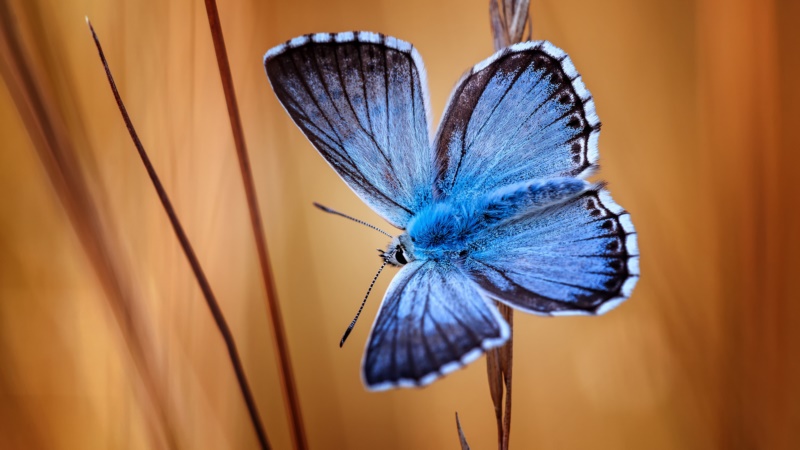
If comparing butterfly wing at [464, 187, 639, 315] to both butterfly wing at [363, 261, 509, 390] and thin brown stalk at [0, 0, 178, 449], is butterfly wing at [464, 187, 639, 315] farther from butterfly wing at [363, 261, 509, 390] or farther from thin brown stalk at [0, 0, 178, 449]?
thin brown stalk at [0, 0, 178, 449]

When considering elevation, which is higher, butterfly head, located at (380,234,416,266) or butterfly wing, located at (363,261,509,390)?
butterfly head, located at (380,234,416,266)

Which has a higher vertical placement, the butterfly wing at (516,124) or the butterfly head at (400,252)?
the butterfly wing at (516,124)

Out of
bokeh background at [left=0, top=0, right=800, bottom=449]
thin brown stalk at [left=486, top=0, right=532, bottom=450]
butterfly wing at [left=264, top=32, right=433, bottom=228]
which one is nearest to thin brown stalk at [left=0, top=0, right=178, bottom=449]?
bokeh background at [left=0, top=0, right=800, bottom=449]

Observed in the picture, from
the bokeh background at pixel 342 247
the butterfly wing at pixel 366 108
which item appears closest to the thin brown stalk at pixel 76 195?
the bokeh background at pixel 342 247

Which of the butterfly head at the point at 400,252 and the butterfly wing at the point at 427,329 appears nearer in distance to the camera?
the butterfly wing at the point at 427,329

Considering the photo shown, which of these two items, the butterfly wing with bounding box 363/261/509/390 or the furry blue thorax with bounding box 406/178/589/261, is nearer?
the butterfly wing with bounding box 363/261/509/390

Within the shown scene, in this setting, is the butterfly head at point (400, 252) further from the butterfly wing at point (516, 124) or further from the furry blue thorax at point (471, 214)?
the butterfly wing at point (516, 124)

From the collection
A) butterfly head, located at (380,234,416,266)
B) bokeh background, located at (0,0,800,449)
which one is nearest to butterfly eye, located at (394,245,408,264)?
butterfly head, located at (380,234,416,266)
